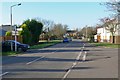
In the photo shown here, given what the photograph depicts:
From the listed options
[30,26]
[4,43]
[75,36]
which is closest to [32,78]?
[4,43]

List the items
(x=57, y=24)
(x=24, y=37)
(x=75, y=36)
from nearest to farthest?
(x=24, y=37), (x=57, y=24), (x=75, y=36)

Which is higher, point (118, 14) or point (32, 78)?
point (118, 14)

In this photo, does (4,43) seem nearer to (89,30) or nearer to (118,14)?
(118,14)

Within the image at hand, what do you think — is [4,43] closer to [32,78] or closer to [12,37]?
[12,37]

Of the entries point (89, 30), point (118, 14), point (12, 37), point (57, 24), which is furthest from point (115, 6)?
point (57, 24)

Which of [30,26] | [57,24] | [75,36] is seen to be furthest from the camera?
[75,36]

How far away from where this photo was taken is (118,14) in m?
44.2

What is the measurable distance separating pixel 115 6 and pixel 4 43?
1537 cm

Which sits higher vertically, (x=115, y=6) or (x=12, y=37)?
(x=115, y=6)

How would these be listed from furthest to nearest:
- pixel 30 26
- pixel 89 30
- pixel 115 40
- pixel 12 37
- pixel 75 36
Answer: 1. pixel 75 36
2. pixel 89 30
3. pixel 115 40
4. pixel 30 26
5. pixel 12 37

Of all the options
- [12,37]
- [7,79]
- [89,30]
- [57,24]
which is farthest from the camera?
[57,24]

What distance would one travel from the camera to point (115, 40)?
84.0 meters

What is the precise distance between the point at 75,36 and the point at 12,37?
13503cm

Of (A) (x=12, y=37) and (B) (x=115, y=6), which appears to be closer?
(B) (x=115, y=6)
